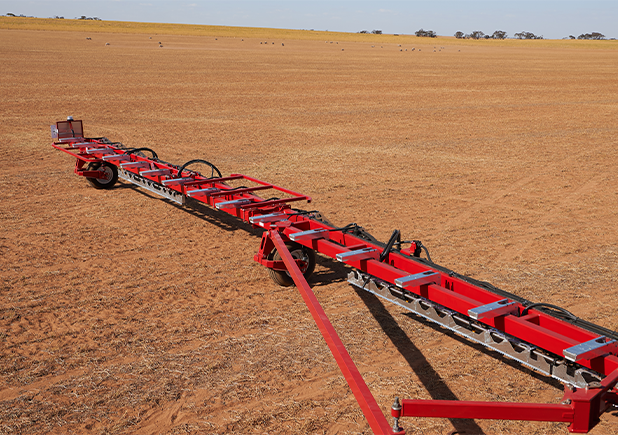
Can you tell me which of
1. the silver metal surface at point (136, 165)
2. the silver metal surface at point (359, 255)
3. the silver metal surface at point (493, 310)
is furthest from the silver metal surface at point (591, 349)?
the silver metal surface at point (136, 165)

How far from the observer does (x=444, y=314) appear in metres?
4.89

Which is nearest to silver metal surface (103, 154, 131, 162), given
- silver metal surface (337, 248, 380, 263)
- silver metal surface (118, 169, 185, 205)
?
silver metal surface (118, 169, 185, 205)

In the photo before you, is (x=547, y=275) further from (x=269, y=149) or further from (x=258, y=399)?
(x=269, y=149)

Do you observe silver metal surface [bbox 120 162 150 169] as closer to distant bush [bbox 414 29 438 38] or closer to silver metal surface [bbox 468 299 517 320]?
silver metal surface [bbox 468 299 517 320]

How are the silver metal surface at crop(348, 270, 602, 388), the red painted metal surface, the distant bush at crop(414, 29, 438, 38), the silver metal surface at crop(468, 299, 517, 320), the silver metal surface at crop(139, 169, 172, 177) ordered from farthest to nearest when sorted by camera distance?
the distant bush at crop(414, 29, 438, 38)
the silver metal surface at crop(139, 169, 172, 177)
the silver metal surface at crop(468, 299, 517, 320)
the silver metal surface at crop(348, 270, 602, 388)
the red painted metal surface

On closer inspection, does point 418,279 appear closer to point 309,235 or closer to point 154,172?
point 309,235

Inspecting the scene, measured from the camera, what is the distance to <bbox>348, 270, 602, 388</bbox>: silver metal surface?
156 inches

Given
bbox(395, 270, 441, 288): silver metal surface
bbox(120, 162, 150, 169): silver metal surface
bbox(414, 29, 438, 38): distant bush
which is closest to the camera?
bbox(395, 270, 441, 288): silver metal surface

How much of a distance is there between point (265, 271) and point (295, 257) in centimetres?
69

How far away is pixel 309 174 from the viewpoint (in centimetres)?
1238

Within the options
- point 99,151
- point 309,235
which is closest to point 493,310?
point 309,235

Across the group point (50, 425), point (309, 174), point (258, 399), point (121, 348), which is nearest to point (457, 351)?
point (258, 399)

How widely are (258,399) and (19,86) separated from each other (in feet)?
84.9

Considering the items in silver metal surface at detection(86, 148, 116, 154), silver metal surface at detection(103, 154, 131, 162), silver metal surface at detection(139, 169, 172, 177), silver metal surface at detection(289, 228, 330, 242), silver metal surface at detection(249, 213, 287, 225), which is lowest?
silver metal surface at detection(289, 228, 330, 242)
